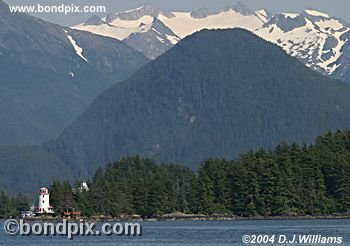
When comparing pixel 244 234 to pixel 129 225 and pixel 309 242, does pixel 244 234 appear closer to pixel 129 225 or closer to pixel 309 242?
pixel 309 242

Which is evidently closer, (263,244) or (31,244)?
(263,244)

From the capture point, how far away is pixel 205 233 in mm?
162125

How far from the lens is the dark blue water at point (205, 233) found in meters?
145

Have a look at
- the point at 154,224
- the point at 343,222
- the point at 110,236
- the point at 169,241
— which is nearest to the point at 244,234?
the point at 169,241

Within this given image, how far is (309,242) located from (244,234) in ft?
69.8

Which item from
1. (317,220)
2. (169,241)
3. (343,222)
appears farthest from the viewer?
(317,220)

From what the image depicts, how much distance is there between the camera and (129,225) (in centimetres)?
18888

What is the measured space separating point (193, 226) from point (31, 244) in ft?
121

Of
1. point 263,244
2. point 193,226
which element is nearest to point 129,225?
point 193,226

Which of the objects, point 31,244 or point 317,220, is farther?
point 317,220

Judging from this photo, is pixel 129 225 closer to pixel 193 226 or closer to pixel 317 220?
pixel 193 226

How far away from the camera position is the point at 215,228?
575 ft

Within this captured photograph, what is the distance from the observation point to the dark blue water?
145 m

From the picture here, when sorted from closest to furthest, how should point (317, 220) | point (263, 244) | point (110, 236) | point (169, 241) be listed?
1. point (263, 244)
2. point (169, 241)
3. point (110, 236)
4. point (317, 220)
